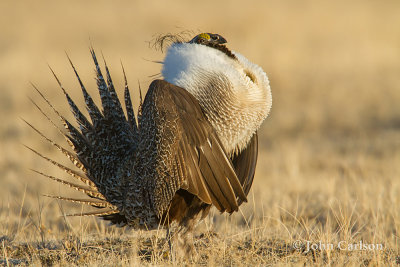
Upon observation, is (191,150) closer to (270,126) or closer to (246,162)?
(246,162)

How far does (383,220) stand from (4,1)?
13.9 metres

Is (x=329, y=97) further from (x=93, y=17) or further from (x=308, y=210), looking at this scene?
(x=93, y=17)

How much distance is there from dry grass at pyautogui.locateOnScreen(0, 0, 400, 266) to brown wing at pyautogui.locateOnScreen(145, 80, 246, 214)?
1.37 feet

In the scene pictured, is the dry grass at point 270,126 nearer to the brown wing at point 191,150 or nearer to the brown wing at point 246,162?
the brown wing at point 246,162

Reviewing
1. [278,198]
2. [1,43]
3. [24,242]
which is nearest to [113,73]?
[1,43]

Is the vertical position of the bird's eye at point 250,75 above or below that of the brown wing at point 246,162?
above

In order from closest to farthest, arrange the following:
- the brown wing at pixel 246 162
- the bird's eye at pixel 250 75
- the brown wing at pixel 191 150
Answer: the brown wing at pixel 191 150 → the bird's eye at pixel 250 75 → the brown wing at pixel 246 162

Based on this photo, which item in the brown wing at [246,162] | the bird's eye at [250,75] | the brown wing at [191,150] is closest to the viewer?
the brown wing at [191,150]

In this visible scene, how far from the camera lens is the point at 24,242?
146 inches

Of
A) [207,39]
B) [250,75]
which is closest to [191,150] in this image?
[250,75]

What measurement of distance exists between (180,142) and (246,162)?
0.66 m

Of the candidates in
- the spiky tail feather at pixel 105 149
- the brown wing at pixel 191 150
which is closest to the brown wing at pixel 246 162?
the brown wing at pixel 191 150

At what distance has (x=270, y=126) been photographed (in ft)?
29.6

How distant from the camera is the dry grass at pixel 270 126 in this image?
3.51 metres
